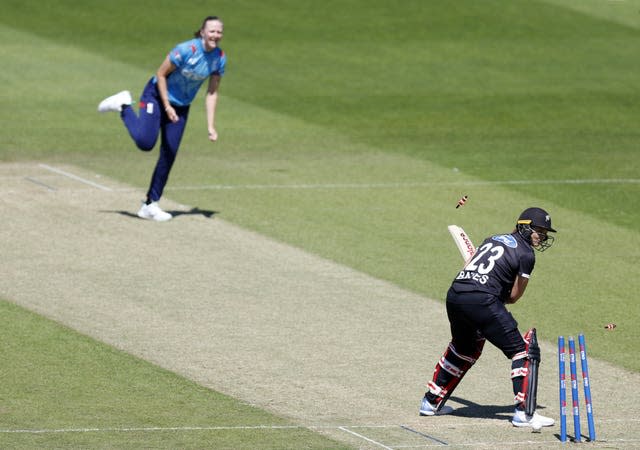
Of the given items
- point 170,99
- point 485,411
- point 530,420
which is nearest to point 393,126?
point 170,99

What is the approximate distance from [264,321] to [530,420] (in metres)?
3.91

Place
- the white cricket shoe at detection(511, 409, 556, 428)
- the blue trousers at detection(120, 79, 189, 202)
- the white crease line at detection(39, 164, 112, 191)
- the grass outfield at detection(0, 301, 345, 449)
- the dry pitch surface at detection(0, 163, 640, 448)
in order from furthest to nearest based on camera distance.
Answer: the white crease line at detection(39, 164, 112, 191) < the blue trousers at detection(120, 79, 189, 202) < the dry pitch surface at detection(0, 163, 640, 448) < the white cricket shoe at detection(511, 409, 556, 428) < the grass outfield at detection(0, 301, 345, 449)

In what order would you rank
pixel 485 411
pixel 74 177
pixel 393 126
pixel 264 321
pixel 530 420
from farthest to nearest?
pixel 393 126
pixel 74 177
pixel 264 321
pixel 485 411
pixel 530 420

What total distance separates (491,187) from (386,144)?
10.4 feet

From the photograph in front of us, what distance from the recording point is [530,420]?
11398 mm

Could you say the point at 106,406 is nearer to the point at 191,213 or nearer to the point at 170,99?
the point at 170,99

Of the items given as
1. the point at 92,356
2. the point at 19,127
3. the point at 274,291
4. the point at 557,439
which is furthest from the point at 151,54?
the point at 557,439

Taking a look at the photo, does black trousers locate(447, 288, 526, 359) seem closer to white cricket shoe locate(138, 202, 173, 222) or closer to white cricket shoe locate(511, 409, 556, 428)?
white cricket shoe locate(511, 409, 556, 428)

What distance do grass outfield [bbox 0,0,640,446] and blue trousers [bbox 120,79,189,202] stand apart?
117cm

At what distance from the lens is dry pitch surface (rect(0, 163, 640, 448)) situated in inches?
464

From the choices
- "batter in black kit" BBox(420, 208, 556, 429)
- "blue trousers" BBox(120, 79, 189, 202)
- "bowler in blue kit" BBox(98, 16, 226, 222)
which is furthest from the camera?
"blue trousers" BBox(120, 79, 189, 202)

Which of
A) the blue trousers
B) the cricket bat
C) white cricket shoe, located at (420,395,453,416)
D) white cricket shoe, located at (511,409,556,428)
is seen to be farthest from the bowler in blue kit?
white cricket shoe, located at (511,409,556,428)

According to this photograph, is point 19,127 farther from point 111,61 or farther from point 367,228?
point 367,228

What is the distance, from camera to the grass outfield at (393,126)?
1766 cm
